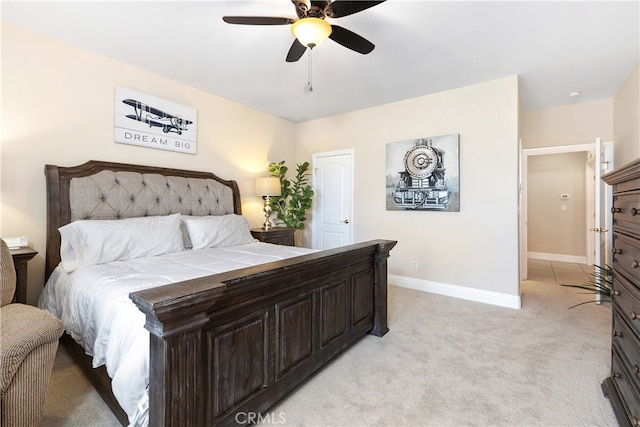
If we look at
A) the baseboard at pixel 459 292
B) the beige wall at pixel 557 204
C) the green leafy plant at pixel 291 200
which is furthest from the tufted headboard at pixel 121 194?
the beige wall at pixel 557 204

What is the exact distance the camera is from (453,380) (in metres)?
1.88

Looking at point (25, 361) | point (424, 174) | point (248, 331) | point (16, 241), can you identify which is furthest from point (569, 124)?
point (16, 241)

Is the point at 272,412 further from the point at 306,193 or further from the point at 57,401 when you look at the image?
the point at 306,193

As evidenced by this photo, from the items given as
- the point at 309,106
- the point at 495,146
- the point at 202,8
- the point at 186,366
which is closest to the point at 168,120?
the point at 202,8

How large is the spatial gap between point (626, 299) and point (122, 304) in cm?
249

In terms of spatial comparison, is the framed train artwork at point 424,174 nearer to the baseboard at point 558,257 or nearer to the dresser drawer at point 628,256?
the dresser drawer at point 628,256

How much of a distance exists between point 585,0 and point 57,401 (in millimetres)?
4259

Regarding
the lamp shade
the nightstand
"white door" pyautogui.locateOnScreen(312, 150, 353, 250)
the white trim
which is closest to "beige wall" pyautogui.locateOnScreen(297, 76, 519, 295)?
"white door" pyautogui.locateOnScreen(312, 150, 353, 250)

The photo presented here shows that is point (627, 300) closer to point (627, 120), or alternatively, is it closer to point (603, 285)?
point (603, 285)

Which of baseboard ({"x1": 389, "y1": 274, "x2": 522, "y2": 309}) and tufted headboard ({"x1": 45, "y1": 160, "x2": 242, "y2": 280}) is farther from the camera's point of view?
baseboard ({"x1": 389, "y1": 274, "x2": 522, "y2": 309})

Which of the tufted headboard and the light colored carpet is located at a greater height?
the tufted headboard

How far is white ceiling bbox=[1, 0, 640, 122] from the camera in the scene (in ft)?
7.01

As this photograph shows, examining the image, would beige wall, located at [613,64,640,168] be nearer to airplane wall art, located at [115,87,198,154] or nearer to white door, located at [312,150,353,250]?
white door, located at [312,150,353,250]

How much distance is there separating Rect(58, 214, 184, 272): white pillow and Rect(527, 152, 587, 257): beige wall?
22.9 feet
